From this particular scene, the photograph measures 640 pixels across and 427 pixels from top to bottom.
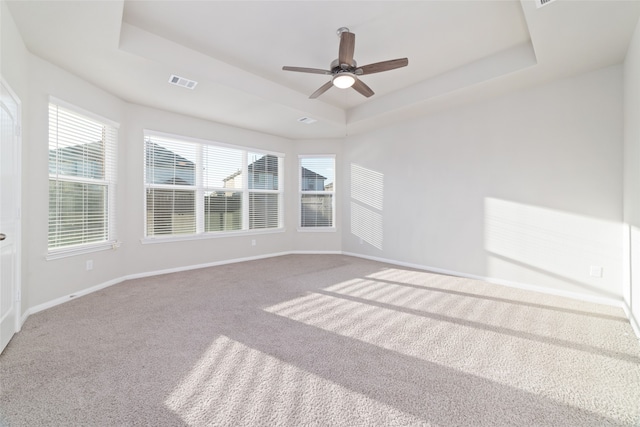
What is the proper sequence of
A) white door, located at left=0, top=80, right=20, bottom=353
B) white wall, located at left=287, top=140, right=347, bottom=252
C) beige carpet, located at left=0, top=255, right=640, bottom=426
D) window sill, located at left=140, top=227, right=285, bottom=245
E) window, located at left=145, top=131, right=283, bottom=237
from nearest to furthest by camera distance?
1. beige carpet, located at left=0, top=255, right=640, bottom=426
2. white door, located at left=0, top=80, right=20, bottom=353
3. window sill, located at left=140, top=227, right=285, bottom=245
4. window, located at left=145, top=131, right=283, bottom=237
5. white wall, located at left=287, top=140, right=347, bottom=252

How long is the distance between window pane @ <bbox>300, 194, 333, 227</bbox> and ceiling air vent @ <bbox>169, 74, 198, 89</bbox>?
3.56m

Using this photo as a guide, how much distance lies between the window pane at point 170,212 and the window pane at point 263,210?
1.26 metres

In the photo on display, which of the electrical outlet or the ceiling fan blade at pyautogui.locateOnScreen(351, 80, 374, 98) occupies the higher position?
the ceiling fan blade at pyautogui.locateOnScreen(351, 80, 374, 98)

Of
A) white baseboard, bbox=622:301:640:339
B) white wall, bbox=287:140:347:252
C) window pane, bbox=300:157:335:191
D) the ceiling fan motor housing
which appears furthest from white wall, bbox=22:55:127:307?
white baseboard, bbox=622:301:640:339

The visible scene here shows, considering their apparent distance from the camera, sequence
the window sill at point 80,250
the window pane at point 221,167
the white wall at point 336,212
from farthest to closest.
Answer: the white wall at point 336,212
the window pane at point 221,167
the window sill at point 80,250

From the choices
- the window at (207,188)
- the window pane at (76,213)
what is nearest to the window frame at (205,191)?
the window at (207,188)

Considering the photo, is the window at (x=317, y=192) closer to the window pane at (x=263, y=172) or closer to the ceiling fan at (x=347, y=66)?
the window pane at (x=263, y=172)

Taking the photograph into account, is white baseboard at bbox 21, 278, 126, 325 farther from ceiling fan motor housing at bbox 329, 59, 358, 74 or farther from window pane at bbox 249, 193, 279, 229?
ceiling fan motor housing at bbox 329, 59, 358, 74

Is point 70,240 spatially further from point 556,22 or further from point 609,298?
point 609,298

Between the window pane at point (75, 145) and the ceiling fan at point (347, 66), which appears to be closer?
the ceiling fan at point (347, 66)

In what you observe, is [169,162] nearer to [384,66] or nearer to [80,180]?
[80,180]

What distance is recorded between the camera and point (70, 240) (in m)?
3.46

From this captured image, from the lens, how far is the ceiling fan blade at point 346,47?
266 cm

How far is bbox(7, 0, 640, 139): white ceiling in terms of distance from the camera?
2.55 meters
